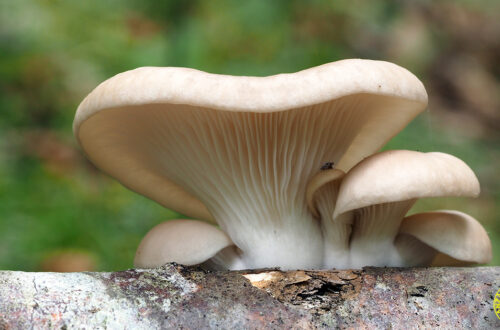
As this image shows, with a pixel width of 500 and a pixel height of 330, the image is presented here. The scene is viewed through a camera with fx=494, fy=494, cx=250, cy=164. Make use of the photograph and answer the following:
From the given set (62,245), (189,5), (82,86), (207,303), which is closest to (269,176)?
(207,303)

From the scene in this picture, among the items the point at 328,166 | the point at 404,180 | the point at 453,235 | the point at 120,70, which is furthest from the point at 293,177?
the point at 120,70

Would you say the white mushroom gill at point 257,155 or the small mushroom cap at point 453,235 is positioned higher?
the white mushroom gill at point 257,155

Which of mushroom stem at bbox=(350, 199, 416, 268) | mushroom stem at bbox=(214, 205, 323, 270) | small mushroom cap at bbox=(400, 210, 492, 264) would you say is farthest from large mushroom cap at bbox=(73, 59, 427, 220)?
small mushroom cap at bbox=(400, 210, 492, 264)

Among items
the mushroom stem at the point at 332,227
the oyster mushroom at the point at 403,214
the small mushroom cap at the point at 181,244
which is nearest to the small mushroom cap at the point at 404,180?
the oyster mushroom at the point at 403,214

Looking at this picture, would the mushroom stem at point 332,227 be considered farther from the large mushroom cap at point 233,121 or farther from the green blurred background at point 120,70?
the green blurred background at point 120,70

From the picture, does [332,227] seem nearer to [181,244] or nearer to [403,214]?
[403,214]

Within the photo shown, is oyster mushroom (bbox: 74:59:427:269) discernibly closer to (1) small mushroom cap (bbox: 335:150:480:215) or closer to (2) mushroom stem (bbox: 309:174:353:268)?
(2) mushroom stem (bbox: 309:174:353:268)

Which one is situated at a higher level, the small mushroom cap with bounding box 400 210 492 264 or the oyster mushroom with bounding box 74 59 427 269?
the oyster mushroom with bounding box 74 59 427 269
